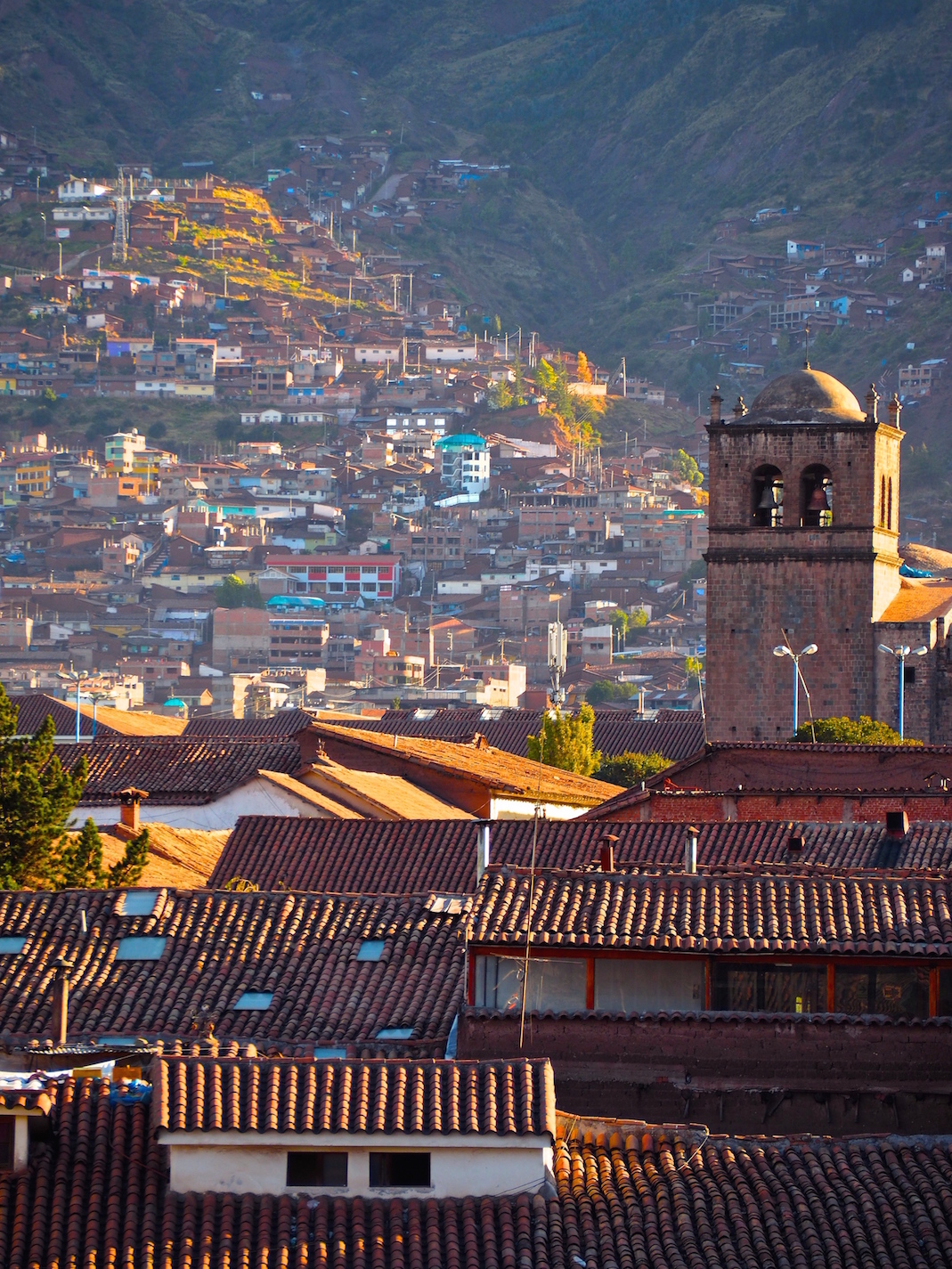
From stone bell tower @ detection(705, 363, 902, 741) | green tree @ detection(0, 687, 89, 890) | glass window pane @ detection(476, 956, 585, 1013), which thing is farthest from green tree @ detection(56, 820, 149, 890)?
stone bell tower @ detection(705, 363, 902, 741)

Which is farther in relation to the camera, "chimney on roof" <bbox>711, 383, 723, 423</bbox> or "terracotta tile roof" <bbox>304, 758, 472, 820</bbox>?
"chimney on roof" <bbox>711, 383, 723, 423</bbox>

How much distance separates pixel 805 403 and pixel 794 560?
118 inches

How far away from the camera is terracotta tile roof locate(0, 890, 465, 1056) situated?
19703mm

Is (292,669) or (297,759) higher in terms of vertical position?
(297,759)

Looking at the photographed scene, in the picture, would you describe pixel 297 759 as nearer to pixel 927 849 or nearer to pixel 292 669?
pixel 927 849

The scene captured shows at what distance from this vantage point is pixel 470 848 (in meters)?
27.4

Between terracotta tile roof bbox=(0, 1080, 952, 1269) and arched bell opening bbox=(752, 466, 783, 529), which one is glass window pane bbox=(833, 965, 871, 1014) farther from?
arched bell opening bbox=(752, 466, 783, 529)

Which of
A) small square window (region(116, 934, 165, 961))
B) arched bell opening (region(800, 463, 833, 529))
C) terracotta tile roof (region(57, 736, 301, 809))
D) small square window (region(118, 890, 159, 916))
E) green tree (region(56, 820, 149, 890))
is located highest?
arched bell opening (region(800, 463, 833, 529))

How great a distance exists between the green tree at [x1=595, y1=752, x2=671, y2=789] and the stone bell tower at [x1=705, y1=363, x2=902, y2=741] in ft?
5.28

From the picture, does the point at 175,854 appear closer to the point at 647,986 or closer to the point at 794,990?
the point at 647,986

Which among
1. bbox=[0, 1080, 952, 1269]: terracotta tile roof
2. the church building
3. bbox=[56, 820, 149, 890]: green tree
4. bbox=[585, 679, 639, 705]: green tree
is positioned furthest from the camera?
bbox=[585, 679, 639, 705]: green tree

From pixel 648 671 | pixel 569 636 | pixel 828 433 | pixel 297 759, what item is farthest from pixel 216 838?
pixel 569 636

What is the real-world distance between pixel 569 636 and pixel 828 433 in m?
132

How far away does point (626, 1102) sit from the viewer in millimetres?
18141
